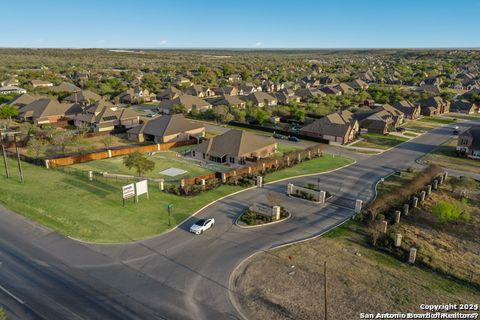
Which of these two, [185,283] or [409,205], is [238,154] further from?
[185,283]

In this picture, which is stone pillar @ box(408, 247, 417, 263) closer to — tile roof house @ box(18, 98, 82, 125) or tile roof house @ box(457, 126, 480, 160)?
tile roof house @ box(457, 126, 480, 160)

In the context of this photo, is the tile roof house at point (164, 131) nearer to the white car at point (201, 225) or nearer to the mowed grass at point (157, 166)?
the mowed grass at point (157, 166)

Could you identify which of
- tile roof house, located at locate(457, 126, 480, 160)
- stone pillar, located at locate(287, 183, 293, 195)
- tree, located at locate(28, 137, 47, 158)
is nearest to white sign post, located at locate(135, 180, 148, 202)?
stone pillar, located at locate(287, 183, 293, 195)

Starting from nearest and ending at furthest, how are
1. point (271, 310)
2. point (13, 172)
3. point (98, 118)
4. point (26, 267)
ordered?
point (271, 310)
point (26, 267)
point (13, 172)
point (98, 118)

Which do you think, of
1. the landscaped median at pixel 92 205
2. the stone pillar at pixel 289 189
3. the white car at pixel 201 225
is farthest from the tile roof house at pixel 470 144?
the white car at pixel 201 225

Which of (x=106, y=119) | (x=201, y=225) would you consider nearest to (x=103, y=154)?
(x=106, y=119)

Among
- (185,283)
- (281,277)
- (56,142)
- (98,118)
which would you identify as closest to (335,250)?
(281,277)

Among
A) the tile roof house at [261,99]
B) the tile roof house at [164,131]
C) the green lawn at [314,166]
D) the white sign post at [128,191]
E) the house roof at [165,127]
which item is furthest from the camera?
the tile roof house at [261,99]
